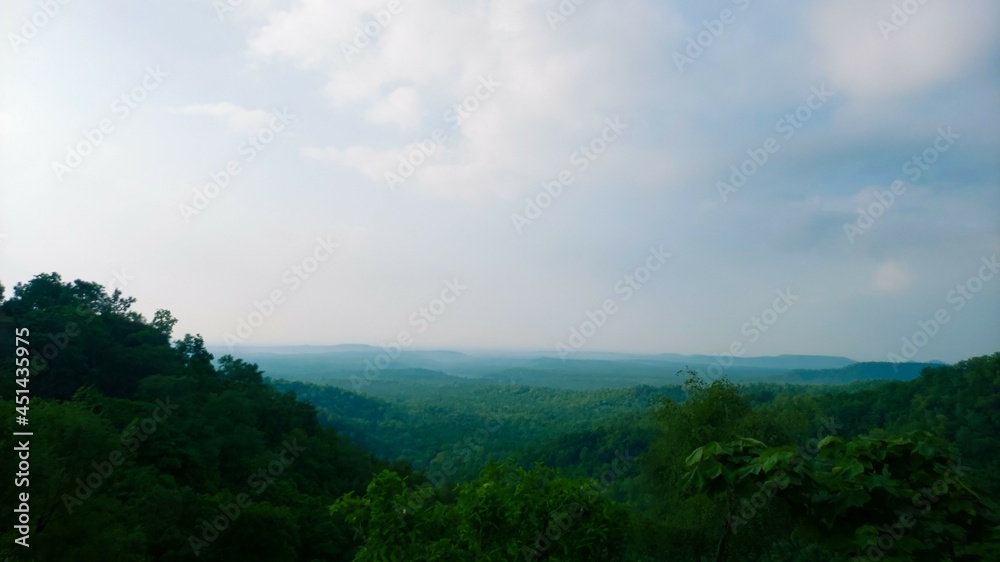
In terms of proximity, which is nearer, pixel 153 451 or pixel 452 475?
pixel 153 451

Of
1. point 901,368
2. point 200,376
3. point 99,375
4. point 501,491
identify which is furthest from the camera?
point 901,368

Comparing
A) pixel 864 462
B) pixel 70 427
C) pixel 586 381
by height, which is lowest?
pixel 586 381

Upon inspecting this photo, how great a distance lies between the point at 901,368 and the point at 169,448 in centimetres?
10194

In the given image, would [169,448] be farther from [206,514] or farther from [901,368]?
[901,368]

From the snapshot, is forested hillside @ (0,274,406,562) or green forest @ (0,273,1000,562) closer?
green forest @ (0,273,1000,562)

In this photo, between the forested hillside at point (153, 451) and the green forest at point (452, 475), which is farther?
the forested hillside at point (153, 451)

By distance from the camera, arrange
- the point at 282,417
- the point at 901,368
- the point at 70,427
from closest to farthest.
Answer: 1. the point at 70,427
2. the point at 282,417
3. the point at 901,368

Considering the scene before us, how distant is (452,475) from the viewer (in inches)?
1646

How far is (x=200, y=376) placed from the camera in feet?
96.9

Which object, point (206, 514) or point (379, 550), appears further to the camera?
point (206, 514)

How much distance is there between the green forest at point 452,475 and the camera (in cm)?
215

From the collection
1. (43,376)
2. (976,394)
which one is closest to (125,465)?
(43,376)

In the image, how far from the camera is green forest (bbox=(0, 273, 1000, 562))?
2.15 m

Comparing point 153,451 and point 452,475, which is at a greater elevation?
point 153,451
